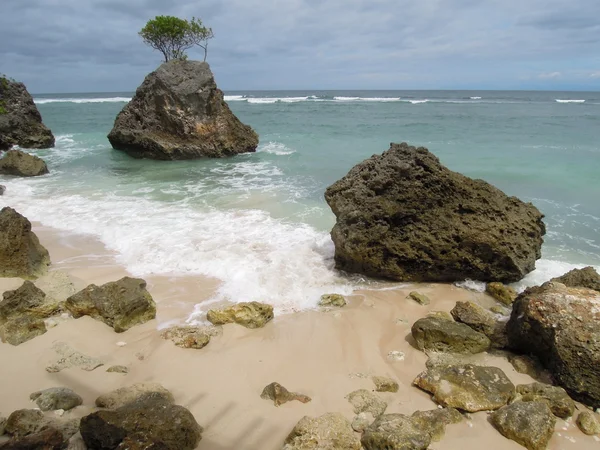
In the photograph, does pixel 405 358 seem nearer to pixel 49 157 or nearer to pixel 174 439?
pixel 174 439

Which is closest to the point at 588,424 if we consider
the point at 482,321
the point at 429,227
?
the point at 482,321

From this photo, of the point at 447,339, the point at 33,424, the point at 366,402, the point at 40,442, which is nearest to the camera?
the point at 40,442

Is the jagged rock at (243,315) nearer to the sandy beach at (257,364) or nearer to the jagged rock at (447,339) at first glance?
the sandy beach at (257,364)

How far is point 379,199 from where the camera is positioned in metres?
6.59

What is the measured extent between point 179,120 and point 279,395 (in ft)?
56.9

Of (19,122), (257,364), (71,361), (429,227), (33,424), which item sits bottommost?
(257,364)

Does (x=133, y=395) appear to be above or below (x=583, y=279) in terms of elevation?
below

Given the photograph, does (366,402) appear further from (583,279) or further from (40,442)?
(583,279)

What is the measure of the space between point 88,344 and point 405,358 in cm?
360

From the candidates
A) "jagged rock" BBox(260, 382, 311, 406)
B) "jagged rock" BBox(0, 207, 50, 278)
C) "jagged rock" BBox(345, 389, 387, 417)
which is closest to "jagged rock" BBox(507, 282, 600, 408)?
"jagged rock" BBox(345, 389, 387, 417)

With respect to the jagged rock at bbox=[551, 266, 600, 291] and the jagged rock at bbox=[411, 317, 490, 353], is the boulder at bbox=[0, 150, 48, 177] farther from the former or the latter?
the jagged rock at bbox=[551, 266, 600, 291]

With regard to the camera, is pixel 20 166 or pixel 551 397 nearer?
pixel 551 397

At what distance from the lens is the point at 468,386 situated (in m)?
3.92

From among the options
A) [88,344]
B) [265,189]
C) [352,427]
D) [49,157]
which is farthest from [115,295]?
[49,157]
